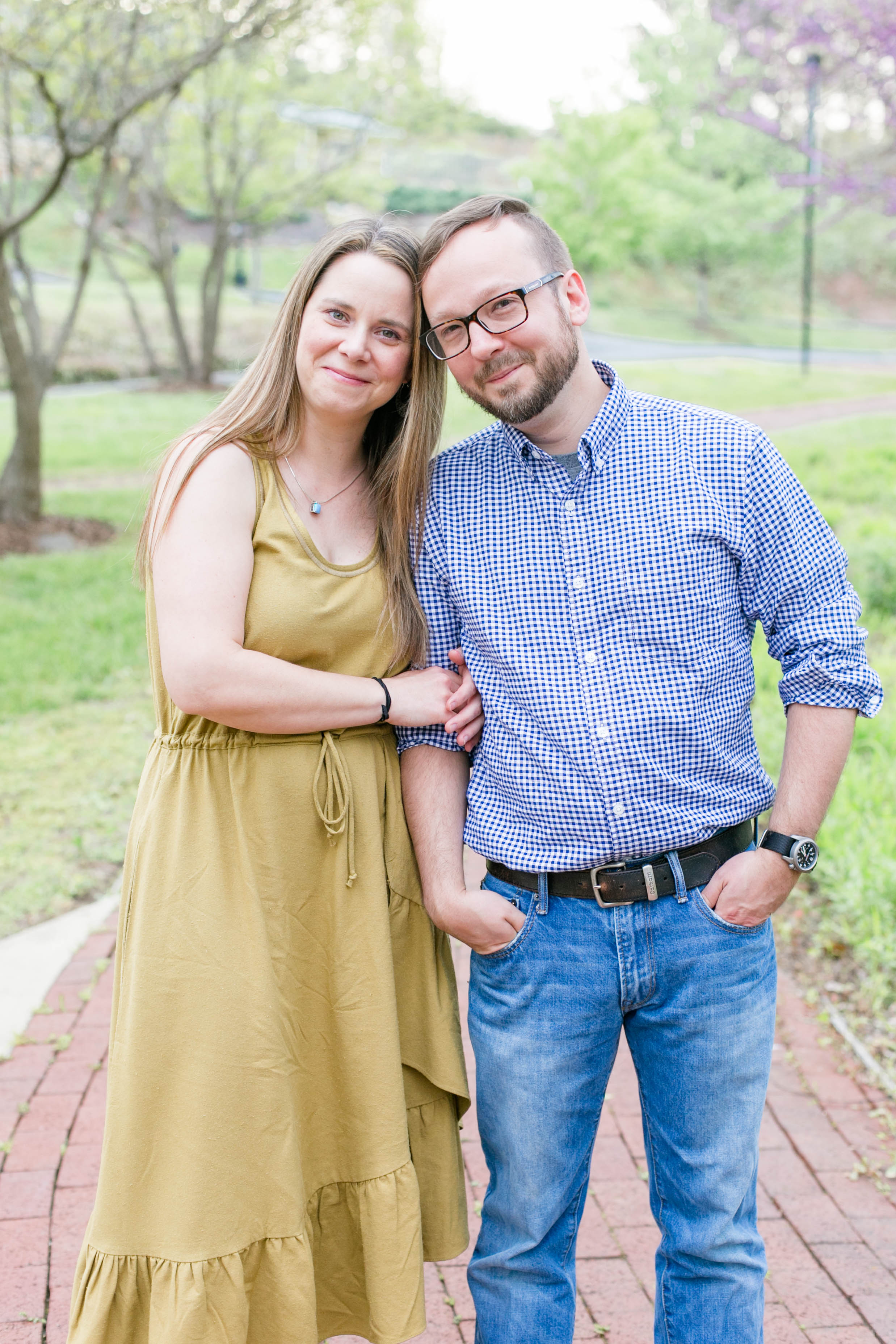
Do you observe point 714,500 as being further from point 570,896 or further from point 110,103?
point 110,103

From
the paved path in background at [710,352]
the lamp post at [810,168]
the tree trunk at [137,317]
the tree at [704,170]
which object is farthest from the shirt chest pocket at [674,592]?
the tree at [704,170]

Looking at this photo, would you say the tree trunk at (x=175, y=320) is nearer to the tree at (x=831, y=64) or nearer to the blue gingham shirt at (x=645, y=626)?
the tree at (x=831, y=64)

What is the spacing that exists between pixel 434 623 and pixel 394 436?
14.4 inches

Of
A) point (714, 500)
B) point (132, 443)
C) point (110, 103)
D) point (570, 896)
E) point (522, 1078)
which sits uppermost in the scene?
point (110, 103)

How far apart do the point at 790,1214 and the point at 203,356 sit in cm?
2088

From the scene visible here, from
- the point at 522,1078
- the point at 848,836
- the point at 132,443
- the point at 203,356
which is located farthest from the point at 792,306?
the point at 522,1078

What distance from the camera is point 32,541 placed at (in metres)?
10.3

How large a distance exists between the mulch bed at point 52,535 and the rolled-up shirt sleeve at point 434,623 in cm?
850

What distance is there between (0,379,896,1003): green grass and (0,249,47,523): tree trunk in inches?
29.7

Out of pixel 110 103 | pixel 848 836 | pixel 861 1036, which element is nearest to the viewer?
pixel 861 1036

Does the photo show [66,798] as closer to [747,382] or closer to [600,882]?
[600,882]

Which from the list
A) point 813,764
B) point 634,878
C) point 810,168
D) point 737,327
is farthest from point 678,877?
point 737,327

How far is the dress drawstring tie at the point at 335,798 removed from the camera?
206cm

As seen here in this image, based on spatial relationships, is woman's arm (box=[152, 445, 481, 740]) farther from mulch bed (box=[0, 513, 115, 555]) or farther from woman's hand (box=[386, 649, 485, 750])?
mulch bed (box=[0, 513, 115, 555])
